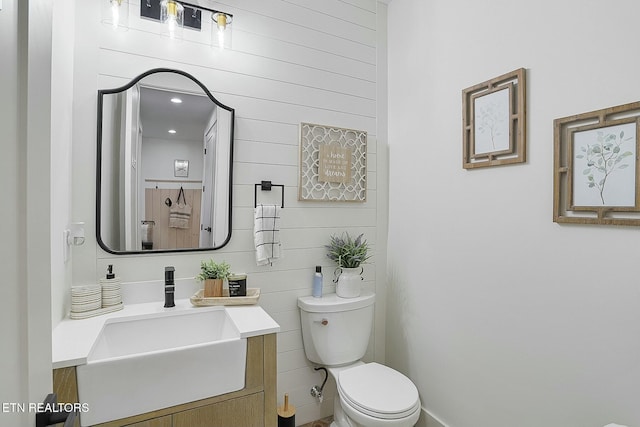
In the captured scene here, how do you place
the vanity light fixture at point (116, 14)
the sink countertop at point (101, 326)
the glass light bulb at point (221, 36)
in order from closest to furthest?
the sink countertop at point (101, 326) → the vanity light fixture at point (116, 14) → the glass light bulb at point (221, 36)

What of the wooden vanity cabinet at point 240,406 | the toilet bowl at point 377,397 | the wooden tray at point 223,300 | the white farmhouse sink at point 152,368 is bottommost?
the toilet bowl at point 377,397

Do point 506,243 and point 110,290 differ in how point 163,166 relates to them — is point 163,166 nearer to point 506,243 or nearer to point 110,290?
point 110,290

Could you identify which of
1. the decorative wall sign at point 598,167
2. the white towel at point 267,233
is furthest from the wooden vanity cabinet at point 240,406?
the decorative wall sign at point 598,167

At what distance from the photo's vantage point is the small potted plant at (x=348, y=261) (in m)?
2.02

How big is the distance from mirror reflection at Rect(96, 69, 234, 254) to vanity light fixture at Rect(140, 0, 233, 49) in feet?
0.78

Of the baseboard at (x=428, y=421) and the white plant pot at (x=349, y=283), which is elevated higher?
the white plant pot at (x=349, y=283)

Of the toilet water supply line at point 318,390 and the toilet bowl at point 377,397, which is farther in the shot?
the toilet water supply line at point 318,390

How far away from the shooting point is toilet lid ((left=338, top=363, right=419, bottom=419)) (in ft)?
4.96

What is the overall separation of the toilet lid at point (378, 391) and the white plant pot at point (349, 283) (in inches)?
16.2

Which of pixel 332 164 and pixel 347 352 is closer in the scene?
pixel 347 352

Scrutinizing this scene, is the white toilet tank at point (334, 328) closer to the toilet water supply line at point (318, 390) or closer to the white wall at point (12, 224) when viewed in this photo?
the toilet water supply line at point (318, 390)

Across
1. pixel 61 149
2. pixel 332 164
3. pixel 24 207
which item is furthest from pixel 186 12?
pixel 24 207

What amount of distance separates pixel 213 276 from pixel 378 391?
100 centimetres

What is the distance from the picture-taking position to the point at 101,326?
133cm
